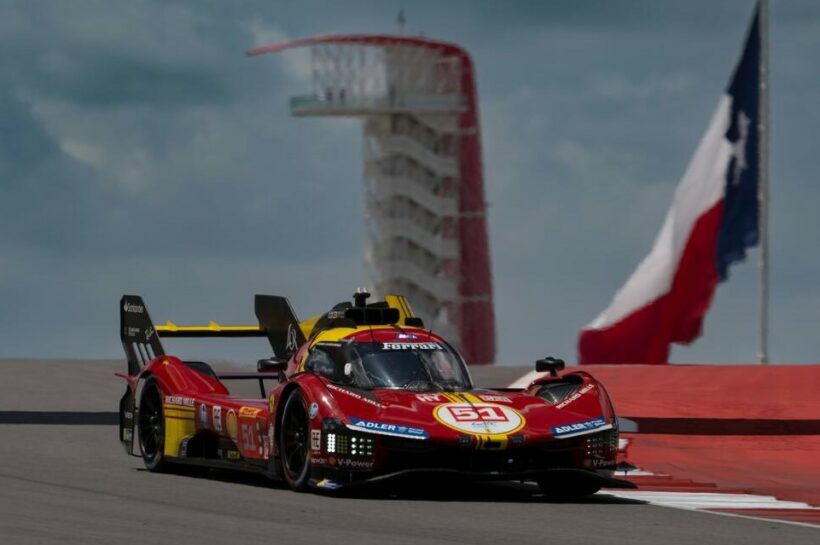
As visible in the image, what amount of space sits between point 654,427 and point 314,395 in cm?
811

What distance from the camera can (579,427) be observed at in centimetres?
1345

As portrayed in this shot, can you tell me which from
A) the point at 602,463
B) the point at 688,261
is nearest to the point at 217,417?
the point at 602,463

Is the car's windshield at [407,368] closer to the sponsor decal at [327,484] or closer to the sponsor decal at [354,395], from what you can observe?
the sponsor decal at [354,395]

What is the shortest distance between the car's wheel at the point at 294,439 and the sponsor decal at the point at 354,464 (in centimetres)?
48

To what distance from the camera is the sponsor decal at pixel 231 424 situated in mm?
14820

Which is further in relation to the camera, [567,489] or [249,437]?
[249,437]

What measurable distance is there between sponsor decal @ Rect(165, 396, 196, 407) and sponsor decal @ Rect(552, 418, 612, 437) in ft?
11.6

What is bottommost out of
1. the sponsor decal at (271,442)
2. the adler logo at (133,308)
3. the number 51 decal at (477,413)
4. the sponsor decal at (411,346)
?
the sponsor decal at (271,442)

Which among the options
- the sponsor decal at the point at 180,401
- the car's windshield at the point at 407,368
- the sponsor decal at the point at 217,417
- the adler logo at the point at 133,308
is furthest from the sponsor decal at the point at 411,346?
the adler logo at the point at 133,308

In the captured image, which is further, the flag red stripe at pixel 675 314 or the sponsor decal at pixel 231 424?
the flag red stripe at pixel 675 314

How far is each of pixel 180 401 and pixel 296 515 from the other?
4.29m

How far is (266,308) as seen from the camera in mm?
17922

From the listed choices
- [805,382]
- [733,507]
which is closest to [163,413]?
[733,507]

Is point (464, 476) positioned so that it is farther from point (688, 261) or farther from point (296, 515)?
point (688, 261)
